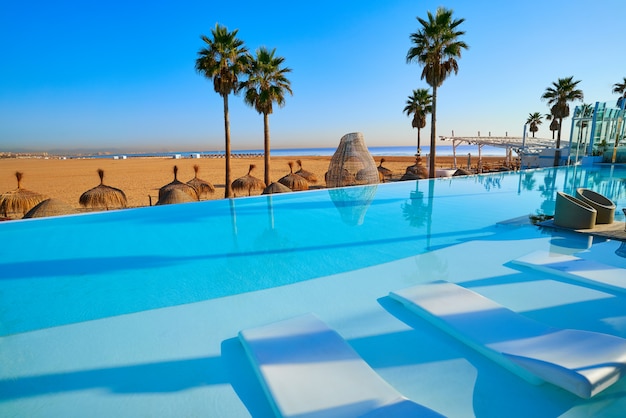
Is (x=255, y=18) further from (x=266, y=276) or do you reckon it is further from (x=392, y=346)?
(x=392, y=346)

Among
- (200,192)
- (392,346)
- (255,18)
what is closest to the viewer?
(392,346)

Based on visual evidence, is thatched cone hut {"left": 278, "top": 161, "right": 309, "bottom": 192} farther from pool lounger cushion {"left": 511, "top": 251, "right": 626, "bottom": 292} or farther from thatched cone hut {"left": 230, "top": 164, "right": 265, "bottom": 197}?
pool lounger cushion {"left": 511, "top": 251, "right": 626, "bottom": 292}

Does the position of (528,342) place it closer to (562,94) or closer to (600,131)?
(600,131)

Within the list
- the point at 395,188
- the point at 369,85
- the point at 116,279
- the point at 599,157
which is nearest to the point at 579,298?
the point at 116,279

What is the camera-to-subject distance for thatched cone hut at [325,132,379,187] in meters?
15.6

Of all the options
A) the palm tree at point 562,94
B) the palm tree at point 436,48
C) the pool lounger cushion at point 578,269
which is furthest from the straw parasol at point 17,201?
the palm tree at point 562,94

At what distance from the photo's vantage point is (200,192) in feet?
53.1

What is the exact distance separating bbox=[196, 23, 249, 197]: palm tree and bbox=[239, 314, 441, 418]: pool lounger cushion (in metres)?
12.3

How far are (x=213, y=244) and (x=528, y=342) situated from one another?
5428mm

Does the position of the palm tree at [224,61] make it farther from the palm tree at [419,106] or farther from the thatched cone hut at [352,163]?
the palm tree at [419,106]

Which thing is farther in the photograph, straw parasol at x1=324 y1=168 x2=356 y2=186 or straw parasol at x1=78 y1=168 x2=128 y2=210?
straw parasol at x1=324 y1=168 x2=356 y2=186

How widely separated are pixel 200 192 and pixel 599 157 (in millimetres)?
23449

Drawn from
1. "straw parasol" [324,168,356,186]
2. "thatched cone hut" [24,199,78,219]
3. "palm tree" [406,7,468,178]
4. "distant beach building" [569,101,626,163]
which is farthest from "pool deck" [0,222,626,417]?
"distant beach building" [569,101,626,163]

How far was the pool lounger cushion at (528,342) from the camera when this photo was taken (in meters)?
2.40
